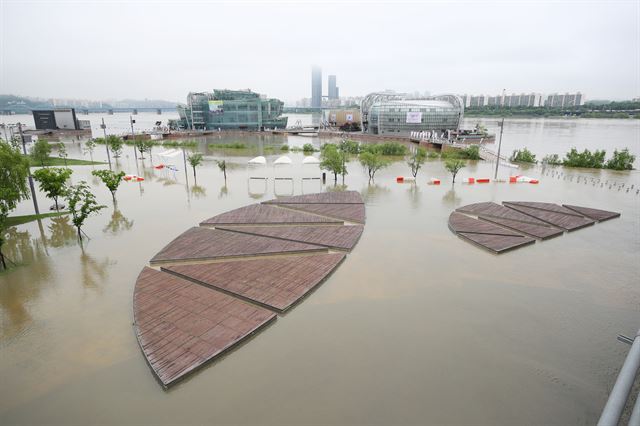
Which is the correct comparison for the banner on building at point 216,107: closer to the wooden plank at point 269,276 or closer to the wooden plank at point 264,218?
the wooden plank at point 264,218

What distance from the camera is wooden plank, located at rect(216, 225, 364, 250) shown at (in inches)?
750

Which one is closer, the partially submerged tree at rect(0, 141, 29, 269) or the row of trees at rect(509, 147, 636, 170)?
the partially submerged tree at rect(0, 141, 29, 269)

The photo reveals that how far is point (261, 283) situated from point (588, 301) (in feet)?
43.1

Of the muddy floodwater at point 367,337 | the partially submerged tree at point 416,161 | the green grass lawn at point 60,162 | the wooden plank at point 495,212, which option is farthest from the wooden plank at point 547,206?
the green grass lawn at point 60,162

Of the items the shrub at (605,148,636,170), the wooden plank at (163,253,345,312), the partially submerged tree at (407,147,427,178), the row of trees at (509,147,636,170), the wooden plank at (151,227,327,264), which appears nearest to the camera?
the wooden plank at (163,253,345,312)

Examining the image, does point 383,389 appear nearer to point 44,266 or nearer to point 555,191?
point 44,266

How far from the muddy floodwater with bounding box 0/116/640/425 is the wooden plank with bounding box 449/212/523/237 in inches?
39.3

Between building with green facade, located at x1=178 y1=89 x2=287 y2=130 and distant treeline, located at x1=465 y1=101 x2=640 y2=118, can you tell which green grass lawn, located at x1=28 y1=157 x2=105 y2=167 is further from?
distant treeline, located at x1=465 y1=101 x2=640 y2=118

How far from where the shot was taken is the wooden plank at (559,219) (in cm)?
2214

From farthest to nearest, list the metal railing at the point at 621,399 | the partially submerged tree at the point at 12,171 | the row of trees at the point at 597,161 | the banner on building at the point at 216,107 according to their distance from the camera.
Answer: the banner on building at the point at 216,107 < the row of trees at the point at 597,161 < the partially submerged tree at the point at 12,171 < the metal railing at the point at 621,399

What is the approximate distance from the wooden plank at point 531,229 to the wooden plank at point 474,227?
650 mm

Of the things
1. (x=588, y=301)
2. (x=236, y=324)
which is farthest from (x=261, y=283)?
(x=588, y=301)

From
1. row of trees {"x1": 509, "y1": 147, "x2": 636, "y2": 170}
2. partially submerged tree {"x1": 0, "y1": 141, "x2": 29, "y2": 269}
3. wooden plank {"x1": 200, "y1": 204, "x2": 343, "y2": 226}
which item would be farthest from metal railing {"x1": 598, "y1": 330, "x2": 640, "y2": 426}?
row of trees {"x1": 509, "y1": 147, "x2": 636, "y2": 170}

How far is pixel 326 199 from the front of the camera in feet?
89.6
